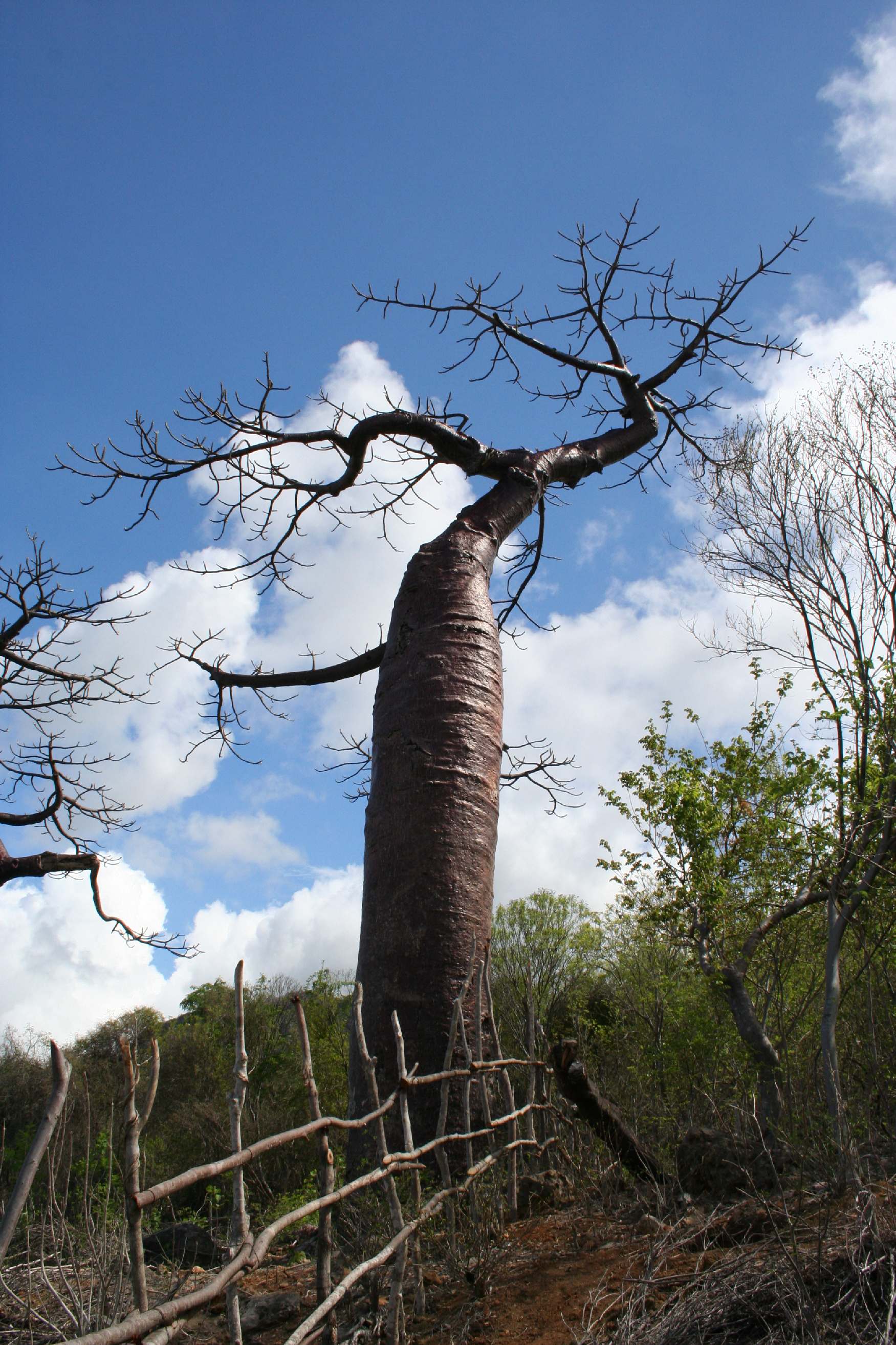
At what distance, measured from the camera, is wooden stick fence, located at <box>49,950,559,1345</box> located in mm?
1072

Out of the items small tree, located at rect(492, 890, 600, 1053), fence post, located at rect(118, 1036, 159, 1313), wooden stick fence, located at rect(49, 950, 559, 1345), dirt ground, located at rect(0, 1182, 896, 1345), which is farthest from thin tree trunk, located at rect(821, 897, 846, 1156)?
small tree, located at rect(492, 890, 600, 1053)

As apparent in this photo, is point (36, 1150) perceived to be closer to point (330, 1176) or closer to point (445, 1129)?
point (330, 1176)

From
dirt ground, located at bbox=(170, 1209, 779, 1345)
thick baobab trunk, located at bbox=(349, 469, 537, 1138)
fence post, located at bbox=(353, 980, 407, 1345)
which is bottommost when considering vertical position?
dirt ground, located at bbox=(170, 1209, 779, 1345)

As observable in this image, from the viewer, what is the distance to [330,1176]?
1.59 metres

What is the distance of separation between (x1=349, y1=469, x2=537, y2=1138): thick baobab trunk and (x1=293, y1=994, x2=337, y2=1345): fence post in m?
1.11

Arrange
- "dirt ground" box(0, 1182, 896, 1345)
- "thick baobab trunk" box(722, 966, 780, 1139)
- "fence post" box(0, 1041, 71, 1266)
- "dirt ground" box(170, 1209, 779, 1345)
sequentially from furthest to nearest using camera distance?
"thick baobab trunk" box(722, 966, 780, 1139)
"dirt ground" box(170, 1209, 779, 1345)
"dirt ground" box(0, 1182, 896, 1345)
"fence post" box(0, 1041, 71, 1266)

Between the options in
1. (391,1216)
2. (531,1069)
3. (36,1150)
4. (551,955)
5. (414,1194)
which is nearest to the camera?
(36,1150)

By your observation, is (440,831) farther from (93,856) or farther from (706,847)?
(706,847)

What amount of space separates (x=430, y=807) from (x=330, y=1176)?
1.63 m

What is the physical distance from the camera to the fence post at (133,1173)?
1056 mm

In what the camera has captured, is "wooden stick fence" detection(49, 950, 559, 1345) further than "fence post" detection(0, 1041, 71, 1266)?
Yes

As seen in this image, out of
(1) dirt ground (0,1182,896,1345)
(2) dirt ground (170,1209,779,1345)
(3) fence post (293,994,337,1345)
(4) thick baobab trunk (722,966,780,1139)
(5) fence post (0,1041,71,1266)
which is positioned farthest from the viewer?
(4) thick baobab trunk (722,966,780,1139)

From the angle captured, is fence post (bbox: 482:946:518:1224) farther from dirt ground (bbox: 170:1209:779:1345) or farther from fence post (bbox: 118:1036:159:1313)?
fence post (bbox: 118:1036:159:1313)

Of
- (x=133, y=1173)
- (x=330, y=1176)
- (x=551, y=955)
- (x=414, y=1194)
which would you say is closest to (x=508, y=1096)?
(x=414, y=1194)
